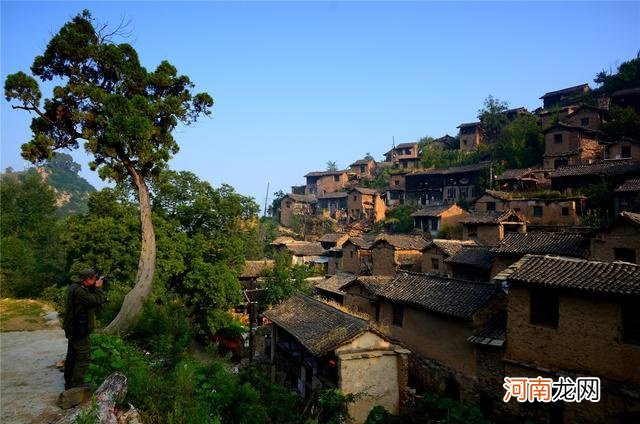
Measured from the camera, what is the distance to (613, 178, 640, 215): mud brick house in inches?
1021

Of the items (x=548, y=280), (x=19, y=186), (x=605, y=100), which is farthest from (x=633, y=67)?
(x=19, y=186)

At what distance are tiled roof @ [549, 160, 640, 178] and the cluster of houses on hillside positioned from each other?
0.42ft

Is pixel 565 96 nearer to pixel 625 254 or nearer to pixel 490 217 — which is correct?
pixel 490 217

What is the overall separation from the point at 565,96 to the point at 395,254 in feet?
132

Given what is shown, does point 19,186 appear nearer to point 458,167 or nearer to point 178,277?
point 178,277

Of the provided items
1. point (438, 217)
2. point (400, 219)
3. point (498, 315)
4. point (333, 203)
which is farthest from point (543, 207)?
point (333, 203)

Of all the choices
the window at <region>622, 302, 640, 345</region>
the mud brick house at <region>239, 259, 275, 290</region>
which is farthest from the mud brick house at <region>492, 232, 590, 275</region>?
the mud brick house at <region>239, 259, 275, 290</region>

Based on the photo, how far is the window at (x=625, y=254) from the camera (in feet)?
59.4

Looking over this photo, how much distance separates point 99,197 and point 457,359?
21457 millimetres

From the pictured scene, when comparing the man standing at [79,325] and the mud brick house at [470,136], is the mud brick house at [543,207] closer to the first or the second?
the mud brick house at [470,136]

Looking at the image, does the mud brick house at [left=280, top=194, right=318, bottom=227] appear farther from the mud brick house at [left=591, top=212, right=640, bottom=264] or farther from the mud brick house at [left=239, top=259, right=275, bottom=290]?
the mud brick house at [left=591, top=212, right=640, bottom=264]

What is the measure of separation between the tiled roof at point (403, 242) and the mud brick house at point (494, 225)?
4.06 m

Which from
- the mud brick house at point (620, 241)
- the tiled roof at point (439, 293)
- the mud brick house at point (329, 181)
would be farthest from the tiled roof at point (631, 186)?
the mud brick house at point (329, 181)

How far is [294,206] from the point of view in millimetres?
58562
